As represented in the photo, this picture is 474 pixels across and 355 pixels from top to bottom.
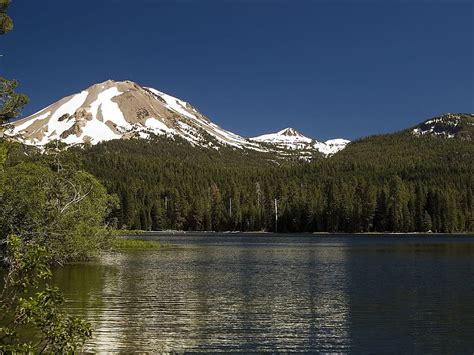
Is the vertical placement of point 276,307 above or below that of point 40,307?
below

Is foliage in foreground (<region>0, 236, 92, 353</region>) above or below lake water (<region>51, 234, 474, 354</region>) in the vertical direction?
above

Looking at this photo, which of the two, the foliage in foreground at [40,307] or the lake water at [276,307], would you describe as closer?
the foliage in foreground at [40,307]

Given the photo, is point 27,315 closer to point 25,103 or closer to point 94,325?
point 94,325

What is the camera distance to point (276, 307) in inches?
1110

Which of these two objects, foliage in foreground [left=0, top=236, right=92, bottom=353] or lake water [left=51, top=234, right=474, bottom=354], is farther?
lake water [left=51, top=234, right=474, bottom=354]

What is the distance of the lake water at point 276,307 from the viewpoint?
20.4 meters

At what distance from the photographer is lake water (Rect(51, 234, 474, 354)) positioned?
20375 mm

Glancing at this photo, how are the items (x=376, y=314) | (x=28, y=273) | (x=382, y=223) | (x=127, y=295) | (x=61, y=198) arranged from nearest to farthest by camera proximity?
(x=28, y=273) < (x=376, y=314) < (x=127, y=295) < (x=61, y=198) < (x=382, y=223)

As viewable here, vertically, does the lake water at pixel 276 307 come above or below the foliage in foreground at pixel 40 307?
below

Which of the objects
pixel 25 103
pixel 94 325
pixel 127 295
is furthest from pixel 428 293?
pixel 25 103

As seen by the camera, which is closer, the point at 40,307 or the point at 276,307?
the point at 40,307

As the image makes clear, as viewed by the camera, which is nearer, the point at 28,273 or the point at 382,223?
the point at 28,273

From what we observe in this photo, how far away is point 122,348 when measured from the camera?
63.6ft

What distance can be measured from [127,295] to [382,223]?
136732 mm
